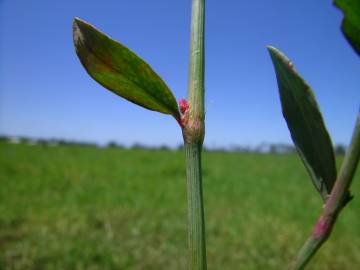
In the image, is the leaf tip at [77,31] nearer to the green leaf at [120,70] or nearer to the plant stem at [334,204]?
the green leaf at [120,70]

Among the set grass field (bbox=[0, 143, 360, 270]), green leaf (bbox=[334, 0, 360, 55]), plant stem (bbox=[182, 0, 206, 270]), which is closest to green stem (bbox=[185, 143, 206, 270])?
plant stem (bbox=[182, 0, 206, 270])

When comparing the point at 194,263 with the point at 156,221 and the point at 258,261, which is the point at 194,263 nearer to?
the point at 258,261

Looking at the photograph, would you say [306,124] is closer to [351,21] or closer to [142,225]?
[351,21]

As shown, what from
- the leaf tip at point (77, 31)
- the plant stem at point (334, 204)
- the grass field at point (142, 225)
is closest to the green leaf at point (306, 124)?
the plant stem at point (334, 204)

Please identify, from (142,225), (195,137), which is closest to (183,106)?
(195,137)

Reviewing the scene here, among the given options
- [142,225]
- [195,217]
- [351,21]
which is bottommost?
[142,225]

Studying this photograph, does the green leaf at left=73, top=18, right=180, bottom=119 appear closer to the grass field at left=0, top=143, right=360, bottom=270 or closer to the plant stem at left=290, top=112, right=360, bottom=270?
the plant stem at left=290, top=112, right=360, bottom=270
